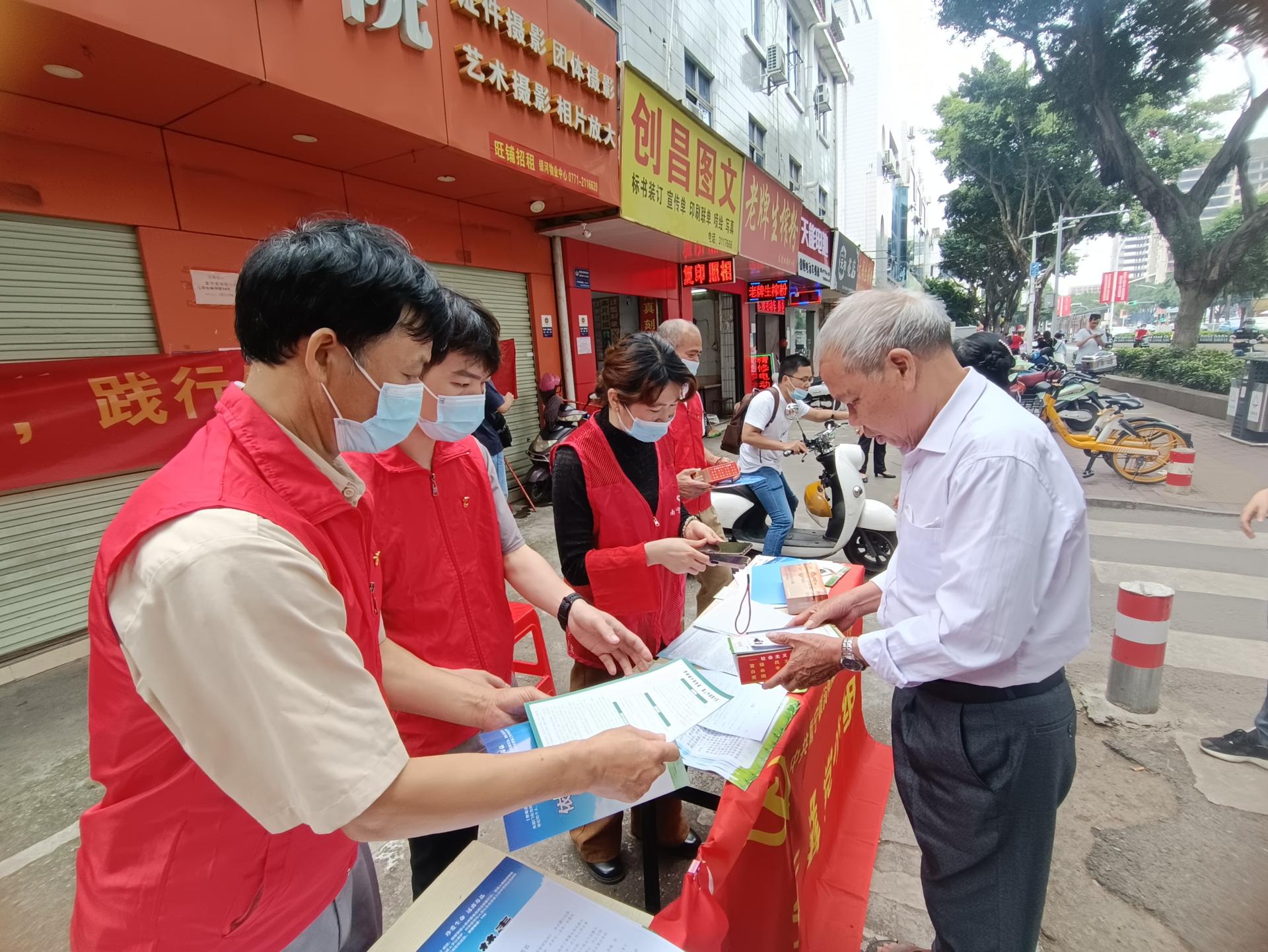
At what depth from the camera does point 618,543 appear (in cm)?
201

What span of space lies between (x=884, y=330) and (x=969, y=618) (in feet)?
2.12

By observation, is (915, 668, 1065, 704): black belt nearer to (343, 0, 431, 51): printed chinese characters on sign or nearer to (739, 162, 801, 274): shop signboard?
(343, 0, 431, 51): printed chinese characters on sign

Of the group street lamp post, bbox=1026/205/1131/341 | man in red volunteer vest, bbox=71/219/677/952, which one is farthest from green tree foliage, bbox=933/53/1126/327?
man in red volunteer vest, bbox=71/219/677/952

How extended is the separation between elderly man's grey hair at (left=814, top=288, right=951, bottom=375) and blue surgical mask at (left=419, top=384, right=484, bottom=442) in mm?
892

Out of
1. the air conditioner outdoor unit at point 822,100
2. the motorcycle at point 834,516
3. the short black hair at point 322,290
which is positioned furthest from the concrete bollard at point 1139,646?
the air conditioner outdoor unit at point 822,100

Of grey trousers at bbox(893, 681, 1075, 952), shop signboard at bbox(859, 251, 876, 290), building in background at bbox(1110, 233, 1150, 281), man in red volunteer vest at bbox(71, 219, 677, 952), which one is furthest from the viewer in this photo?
building in background at bbox(1110, 233, 1150, 281)

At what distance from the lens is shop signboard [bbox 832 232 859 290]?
1384 cm

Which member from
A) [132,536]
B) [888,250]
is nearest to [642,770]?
[132,536]

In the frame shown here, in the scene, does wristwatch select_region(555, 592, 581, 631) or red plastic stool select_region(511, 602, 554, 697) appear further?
red plastic stool select_region(511, 602, 554, 697)

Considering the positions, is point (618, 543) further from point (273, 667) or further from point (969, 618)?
point (273, 667)

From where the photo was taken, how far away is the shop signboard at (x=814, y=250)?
36.8 ft

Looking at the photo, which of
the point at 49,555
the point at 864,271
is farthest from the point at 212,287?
the point at 864,271

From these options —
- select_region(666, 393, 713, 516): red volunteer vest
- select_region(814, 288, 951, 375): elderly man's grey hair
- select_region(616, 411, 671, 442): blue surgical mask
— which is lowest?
select_region(666, 393, 713, 516): red volunteer vest

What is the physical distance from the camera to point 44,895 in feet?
6.86
